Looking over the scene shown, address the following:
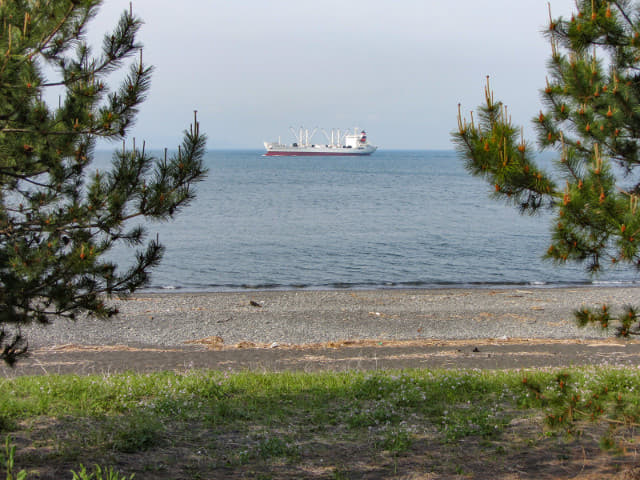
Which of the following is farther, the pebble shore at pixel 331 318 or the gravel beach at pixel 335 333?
the pebble shore at pixel 331 318

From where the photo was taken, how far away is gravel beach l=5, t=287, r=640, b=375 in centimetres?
1012

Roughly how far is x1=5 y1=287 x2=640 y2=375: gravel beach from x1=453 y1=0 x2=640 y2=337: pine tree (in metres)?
5.14

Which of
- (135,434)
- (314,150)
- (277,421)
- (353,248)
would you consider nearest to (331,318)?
(277,421)

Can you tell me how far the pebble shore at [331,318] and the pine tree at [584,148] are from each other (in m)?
6.30

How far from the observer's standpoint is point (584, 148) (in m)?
5.32

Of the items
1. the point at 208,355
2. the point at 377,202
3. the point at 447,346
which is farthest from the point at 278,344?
the point at 377,202

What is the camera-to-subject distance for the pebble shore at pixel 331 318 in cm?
1318

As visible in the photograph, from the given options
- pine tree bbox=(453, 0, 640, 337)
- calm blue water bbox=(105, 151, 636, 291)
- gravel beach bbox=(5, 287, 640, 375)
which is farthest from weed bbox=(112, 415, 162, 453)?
calm blue water bbox=(105, 151, 636, 291)

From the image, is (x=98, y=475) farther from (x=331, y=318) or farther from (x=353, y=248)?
(x=353, y=248)

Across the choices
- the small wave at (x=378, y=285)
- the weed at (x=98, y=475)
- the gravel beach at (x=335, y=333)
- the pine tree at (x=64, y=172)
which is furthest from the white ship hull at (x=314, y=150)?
the weed at (x=98, y=475)

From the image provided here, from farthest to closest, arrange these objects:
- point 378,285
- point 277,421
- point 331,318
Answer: point 378,285, point 331,318, point 277,421

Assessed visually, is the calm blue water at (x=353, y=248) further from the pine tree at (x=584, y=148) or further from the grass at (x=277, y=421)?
the pine tree at (x=584, y=148)

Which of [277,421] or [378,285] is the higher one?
[277,421]

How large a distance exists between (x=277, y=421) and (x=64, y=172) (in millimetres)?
3355
